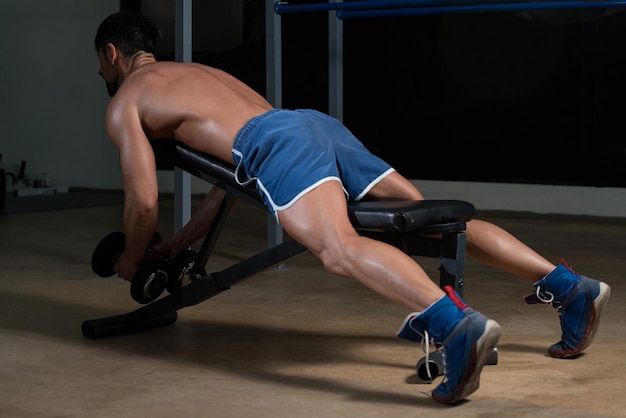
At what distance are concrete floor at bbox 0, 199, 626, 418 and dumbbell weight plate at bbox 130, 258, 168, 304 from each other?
164 mm

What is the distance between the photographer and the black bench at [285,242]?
250 cm

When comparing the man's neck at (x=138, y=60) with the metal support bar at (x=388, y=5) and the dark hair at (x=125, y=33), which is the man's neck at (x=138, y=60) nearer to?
the dark hair at (x=125, y=33)

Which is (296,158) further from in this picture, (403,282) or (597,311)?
(597,311)

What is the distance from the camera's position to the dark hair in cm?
298

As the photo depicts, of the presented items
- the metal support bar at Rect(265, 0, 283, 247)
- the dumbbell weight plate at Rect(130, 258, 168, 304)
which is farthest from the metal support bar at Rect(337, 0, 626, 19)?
the dumbbell weight plate at Rect(130, 258, 168, 304)

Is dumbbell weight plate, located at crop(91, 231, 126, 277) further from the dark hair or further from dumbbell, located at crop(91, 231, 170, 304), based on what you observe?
the dark hair

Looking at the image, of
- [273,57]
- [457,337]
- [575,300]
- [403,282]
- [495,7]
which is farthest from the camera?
[273,57]

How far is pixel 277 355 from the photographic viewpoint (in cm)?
286

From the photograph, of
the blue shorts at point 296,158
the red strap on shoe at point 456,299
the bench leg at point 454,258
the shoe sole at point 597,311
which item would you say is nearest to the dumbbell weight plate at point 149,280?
the blue shorts at point 296,158

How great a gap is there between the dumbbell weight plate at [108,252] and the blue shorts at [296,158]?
0.52 meters

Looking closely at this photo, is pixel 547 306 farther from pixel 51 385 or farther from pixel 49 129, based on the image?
pixel 49 129

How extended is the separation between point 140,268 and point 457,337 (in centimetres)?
109

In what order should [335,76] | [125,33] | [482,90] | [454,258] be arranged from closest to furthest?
[454,258] < [125,33] < [335,76] < [482,90]

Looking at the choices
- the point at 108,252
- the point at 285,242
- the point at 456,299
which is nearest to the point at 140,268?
the point at 108,252
